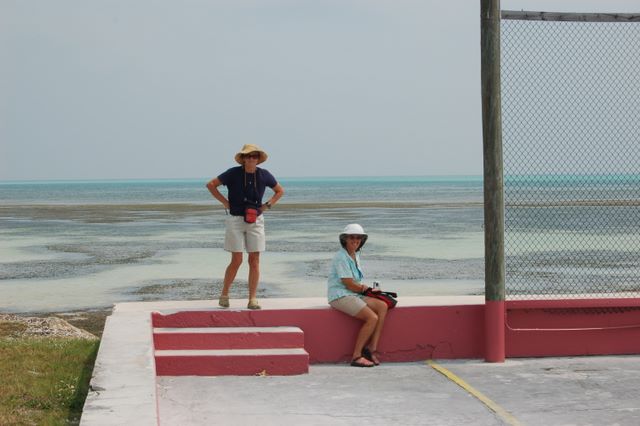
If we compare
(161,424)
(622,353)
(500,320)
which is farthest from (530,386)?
(161,424)

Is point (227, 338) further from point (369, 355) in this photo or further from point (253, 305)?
point (369, 355)

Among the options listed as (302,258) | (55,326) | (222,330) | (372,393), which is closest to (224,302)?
(222,330)

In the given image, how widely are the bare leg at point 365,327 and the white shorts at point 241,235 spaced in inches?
48.3

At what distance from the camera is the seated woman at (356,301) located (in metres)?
9.02

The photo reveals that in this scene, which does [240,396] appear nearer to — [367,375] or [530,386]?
[367,375]

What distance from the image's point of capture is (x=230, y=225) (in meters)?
9.53

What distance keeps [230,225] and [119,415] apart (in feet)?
13.1

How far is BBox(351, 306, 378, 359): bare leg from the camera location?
900cm

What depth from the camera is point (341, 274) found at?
9062mm

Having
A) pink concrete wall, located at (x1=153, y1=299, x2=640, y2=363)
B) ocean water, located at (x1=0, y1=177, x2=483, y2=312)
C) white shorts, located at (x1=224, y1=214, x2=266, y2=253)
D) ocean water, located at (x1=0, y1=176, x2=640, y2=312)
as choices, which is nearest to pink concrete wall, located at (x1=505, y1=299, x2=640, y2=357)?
pink concrete wall, located at (x1=153, y1=299, x2=640, y2=363)

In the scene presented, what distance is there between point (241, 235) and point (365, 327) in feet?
4.82

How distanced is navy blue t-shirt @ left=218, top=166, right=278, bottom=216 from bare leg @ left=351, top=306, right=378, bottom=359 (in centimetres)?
145

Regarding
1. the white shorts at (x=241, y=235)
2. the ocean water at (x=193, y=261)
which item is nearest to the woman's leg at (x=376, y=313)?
the white shorts at (x=241, y=235)

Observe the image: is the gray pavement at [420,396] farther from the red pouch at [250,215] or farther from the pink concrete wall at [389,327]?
the red pouch at [250,215]
